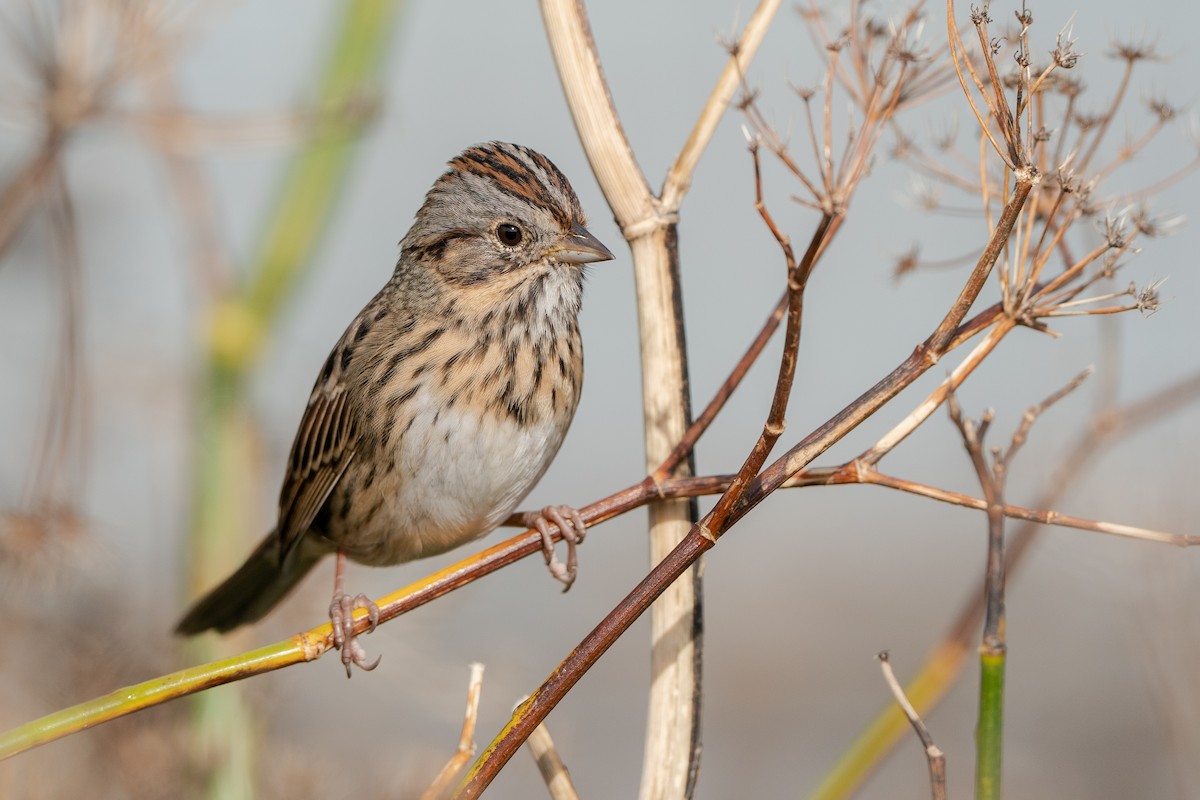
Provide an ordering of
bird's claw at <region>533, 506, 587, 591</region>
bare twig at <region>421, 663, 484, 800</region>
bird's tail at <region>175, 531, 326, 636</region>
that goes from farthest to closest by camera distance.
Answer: bird's tail at <region>175, 531, 326, 636</region> < bird's claw at <region>533, 506, 587, 591</region> < bare twig at <region>421, 663, 484, 800</region>

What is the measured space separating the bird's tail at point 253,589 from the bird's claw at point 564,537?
2.64 ft

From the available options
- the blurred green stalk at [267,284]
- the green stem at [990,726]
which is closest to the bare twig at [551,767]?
the green stem at [990,726]

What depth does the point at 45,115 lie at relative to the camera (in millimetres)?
2807

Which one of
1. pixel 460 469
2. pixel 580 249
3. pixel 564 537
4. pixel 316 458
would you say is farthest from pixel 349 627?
pixel 316 458

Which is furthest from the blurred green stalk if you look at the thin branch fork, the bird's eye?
the thin branch fork

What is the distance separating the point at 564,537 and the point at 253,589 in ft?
3.50

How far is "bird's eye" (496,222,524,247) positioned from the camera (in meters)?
2.99

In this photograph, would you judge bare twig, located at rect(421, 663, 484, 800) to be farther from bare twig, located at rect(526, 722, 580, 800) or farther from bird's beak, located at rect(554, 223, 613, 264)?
bird's beak, located at rect(554, 223, 613, 264)

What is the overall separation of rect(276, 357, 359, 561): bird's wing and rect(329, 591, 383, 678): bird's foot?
247 mm

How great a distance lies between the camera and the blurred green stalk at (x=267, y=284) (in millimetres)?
2707

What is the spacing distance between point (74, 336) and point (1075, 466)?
1.99 m

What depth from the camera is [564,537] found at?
271 centimetres

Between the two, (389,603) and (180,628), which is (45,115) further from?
(389,603)

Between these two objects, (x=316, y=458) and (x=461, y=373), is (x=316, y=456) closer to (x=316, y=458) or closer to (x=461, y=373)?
(x=316, y=458)
